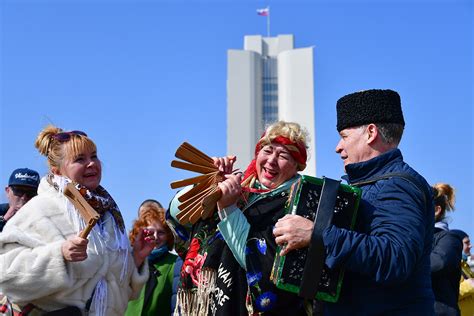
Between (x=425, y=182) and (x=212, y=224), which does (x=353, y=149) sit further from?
(x=212, y=224)

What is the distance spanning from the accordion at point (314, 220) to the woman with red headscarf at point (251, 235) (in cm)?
64

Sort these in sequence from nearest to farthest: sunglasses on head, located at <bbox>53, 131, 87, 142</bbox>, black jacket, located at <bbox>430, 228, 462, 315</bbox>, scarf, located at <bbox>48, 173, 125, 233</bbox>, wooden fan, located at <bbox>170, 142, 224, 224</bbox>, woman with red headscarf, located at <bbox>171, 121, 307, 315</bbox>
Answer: woman with red headscarf, located at <bbox>171, 121, 307, 315</bbox> → wooden fan, located at <bbox>170, 142, 224, 224</bbox> → scarf, located at <bbox>48, 173, 125, 233</bbox> → sunglasses on head, located at <bbox>53, 131, 87, 142</bbox> → black jacket, located at <bbox>430, 228, 462, 315</bbox>

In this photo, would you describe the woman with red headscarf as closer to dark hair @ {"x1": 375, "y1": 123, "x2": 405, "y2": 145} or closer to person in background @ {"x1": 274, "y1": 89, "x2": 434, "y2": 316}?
person in background @ {"x1": 274, "y1": 89, "x2": 434, "y2": 316}

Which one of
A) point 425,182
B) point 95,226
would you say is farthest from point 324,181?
point 95,226

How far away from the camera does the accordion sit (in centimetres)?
280

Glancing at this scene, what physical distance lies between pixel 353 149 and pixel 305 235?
509mm

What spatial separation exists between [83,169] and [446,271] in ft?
8.85

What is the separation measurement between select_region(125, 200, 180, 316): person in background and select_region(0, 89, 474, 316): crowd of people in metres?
1.44

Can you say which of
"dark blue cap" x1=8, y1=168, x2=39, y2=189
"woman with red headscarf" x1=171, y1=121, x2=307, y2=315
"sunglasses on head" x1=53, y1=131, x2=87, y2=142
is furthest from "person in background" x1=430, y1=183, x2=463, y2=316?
"dark blue cap" x1=8, y1=168, x2=39, y2=189

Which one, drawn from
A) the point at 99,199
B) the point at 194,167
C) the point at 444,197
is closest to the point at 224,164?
the point at 194,167

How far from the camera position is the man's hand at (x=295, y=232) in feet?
9.00

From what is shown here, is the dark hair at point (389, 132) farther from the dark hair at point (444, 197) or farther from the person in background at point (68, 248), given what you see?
the dark hair at point (444, 197)

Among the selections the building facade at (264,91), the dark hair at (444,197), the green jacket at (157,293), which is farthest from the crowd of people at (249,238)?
the building facade at (264,91)

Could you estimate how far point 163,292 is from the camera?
577 cm
